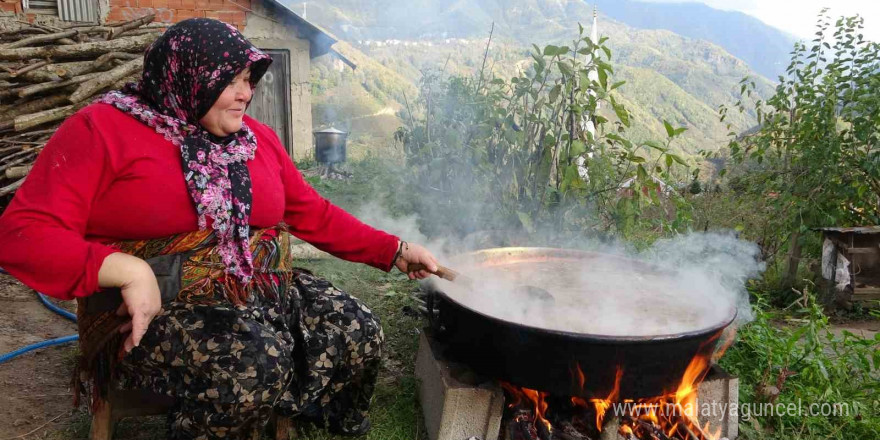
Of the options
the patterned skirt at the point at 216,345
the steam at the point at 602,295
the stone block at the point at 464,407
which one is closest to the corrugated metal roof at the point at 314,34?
the steam at the point at 602,295

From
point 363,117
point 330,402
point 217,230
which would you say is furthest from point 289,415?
point 363,117

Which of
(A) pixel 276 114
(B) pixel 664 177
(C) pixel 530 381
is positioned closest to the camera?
(C) pixel 530 381

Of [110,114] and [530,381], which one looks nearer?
[110,114]

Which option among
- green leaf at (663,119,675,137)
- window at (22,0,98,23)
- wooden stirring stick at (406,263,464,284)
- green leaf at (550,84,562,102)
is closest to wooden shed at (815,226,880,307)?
green leaf at (663,119,675,137)

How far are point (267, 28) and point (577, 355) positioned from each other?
30.1ft

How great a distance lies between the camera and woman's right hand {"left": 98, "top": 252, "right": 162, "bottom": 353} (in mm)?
1742

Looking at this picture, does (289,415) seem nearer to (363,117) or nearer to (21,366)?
(21,366)

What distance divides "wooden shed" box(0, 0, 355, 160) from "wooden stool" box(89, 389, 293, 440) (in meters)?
7.94

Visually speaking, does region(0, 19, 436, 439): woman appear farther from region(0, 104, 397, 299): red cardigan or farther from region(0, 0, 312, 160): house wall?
region(0, 0, 312, 160): house wall

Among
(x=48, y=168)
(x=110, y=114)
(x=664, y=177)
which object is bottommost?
(x=664, y=177)

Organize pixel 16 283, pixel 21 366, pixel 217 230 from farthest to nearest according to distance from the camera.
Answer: pixel 16 283 → pixel 21 366 → pixel 217 230

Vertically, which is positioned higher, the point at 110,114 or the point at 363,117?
the point at 110,114

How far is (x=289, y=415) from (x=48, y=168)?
4.20 feet

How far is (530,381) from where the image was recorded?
7.17 ft
